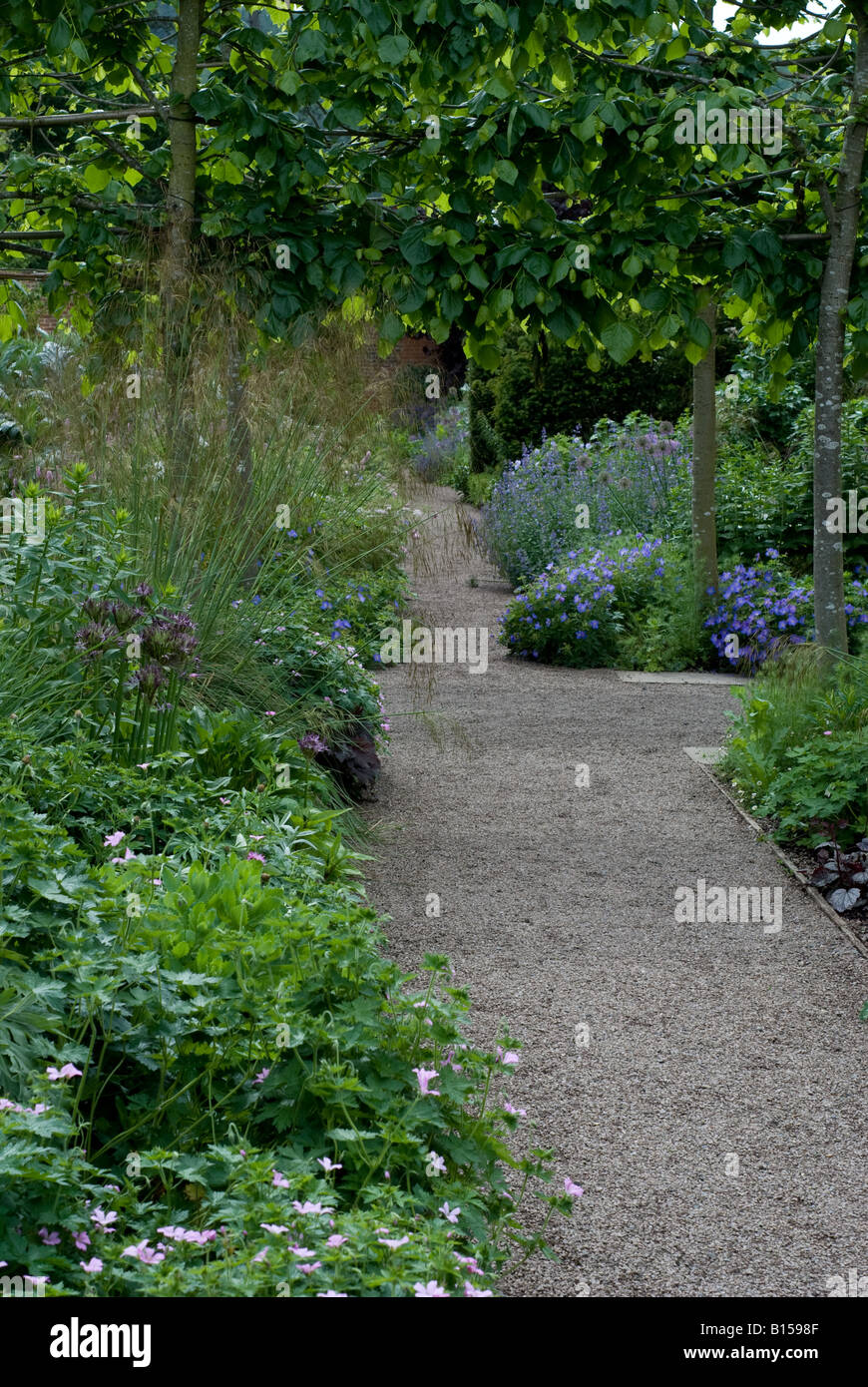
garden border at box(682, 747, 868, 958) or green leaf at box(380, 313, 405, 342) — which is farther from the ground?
green leaf at box(380, 313, 405, 342)

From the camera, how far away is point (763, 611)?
8.23 meters

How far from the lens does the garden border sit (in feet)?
13.4

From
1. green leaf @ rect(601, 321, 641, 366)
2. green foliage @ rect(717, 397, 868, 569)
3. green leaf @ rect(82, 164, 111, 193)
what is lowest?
green foliage @ rect(717, 397, 868, 569)

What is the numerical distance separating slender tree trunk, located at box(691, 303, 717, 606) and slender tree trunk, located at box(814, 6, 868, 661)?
9.43 feet

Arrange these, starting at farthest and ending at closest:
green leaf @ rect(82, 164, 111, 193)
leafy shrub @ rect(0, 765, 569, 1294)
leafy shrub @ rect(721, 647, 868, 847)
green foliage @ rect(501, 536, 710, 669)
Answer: green foliage @ rect(501, 536, 710, 669)
green leaf @ rect(82, 164, 111, 193)
leafy shrub @ rect(721, 647, 868, 847)
leafy shrub @ rect(0, 765, 569, 1294)

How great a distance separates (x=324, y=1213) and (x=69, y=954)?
27.2 inches

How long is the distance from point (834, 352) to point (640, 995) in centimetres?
330

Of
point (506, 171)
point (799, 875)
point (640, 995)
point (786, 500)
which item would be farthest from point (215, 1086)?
point (786, 500)

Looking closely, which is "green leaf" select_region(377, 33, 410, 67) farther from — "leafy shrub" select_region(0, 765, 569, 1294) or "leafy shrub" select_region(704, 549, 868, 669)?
"leafy shrub" select_region(704, 549, 868, 669)

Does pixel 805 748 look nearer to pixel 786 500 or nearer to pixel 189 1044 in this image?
pixel 189 1044

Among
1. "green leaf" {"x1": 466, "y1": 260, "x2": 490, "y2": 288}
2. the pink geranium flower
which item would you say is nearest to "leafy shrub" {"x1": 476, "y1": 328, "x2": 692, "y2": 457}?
"green leaf" {"x1": 466, "y1": 260, "x2": 490, "y2": 288}

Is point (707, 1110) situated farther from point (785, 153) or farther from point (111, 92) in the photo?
point (111, 92)

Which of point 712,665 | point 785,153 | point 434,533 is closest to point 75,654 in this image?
point 434,533

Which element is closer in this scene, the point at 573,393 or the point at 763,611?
the point at 763,611
